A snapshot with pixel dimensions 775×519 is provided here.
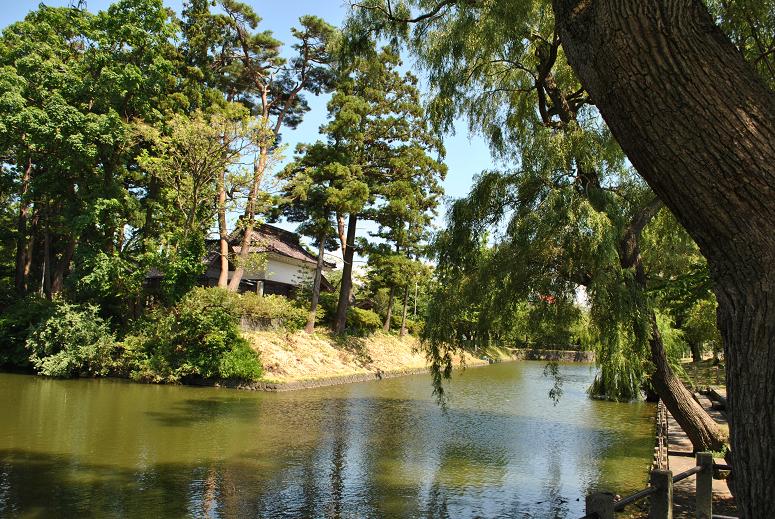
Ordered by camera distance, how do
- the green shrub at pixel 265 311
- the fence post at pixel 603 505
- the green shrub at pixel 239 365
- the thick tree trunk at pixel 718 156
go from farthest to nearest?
the green shrub at pixel 265 311
the green shrub at pixel 239 365
the fence post at pixel 603 505
the thick tree trunk at pixel 718 156

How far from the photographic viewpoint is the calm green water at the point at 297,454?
281 inches

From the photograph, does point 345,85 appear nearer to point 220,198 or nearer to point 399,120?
point 399,120

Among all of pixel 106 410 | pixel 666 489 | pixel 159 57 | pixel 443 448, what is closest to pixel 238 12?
pixel 159 57

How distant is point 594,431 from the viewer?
13000 millimetres

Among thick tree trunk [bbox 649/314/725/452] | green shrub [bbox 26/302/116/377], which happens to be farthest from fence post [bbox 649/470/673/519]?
green shrub [bbox 26/302/116/377]

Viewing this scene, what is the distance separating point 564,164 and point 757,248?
5.29 metres

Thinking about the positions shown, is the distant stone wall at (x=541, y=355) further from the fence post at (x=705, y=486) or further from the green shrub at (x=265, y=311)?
the fence post at (x=705, y=486)

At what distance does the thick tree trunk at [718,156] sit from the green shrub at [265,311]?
18.3m

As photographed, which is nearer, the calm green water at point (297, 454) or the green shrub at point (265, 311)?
the calm green water at point (297, 454)


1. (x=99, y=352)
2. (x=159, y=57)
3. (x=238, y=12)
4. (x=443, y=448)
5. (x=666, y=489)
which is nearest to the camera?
(x=666, y=489)

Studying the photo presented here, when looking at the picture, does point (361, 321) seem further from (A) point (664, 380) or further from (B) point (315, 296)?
(A) point (664, 380)

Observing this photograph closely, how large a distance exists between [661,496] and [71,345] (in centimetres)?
1903

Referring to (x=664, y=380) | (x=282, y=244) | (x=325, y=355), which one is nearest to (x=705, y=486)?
(x=664, y=380)

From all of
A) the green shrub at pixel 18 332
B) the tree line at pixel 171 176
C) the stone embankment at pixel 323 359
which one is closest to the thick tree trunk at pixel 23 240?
the tree line at pixel 171 176
